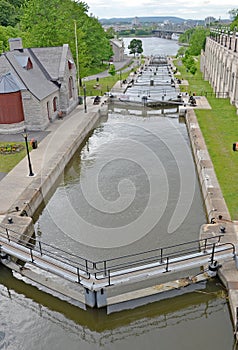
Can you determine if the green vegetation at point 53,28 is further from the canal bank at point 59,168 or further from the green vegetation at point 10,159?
the green vegetation at point 10,159

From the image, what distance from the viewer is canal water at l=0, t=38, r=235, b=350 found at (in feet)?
36.9

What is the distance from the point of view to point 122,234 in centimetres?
1616

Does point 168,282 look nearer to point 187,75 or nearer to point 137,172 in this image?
point 137,172

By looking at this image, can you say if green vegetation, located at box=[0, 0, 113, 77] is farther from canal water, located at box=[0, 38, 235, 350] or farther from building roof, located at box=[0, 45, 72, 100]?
canal water, located at box=[0, 38, 235, 350]

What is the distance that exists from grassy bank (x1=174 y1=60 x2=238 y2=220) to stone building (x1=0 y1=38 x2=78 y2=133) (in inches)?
499

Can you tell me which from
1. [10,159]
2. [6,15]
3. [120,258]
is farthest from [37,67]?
[6,15]

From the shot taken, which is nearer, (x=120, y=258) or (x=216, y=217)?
(x=120, y=258)

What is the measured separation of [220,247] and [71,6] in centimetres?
4912

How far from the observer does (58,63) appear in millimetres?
33625

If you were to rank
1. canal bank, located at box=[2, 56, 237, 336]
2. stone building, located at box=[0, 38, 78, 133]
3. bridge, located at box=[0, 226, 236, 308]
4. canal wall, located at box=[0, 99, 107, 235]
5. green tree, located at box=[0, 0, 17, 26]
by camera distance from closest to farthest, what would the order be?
bridge, located at box=[0, 226, 236, 308], canal bank, located at box=[2, 56, 237, 336], canal wall, located at box=[0, 99, 107, 235], stone building, located at box=[0, 38, 78, 133], green tree, located at box=[0, 0, 17, 26]

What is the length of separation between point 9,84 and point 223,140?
53.5ft

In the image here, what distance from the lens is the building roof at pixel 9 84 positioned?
27.0 metres

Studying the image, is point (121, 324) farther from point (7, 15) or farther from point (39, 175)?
point (7, 15)

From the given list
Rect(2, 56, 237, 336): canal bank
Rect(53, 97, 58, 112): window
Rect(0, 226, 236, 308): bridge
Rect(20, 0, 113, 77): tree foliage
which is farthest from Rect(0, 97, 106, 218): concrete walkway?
Rect(20, 0, 113, 77): tree foliage
